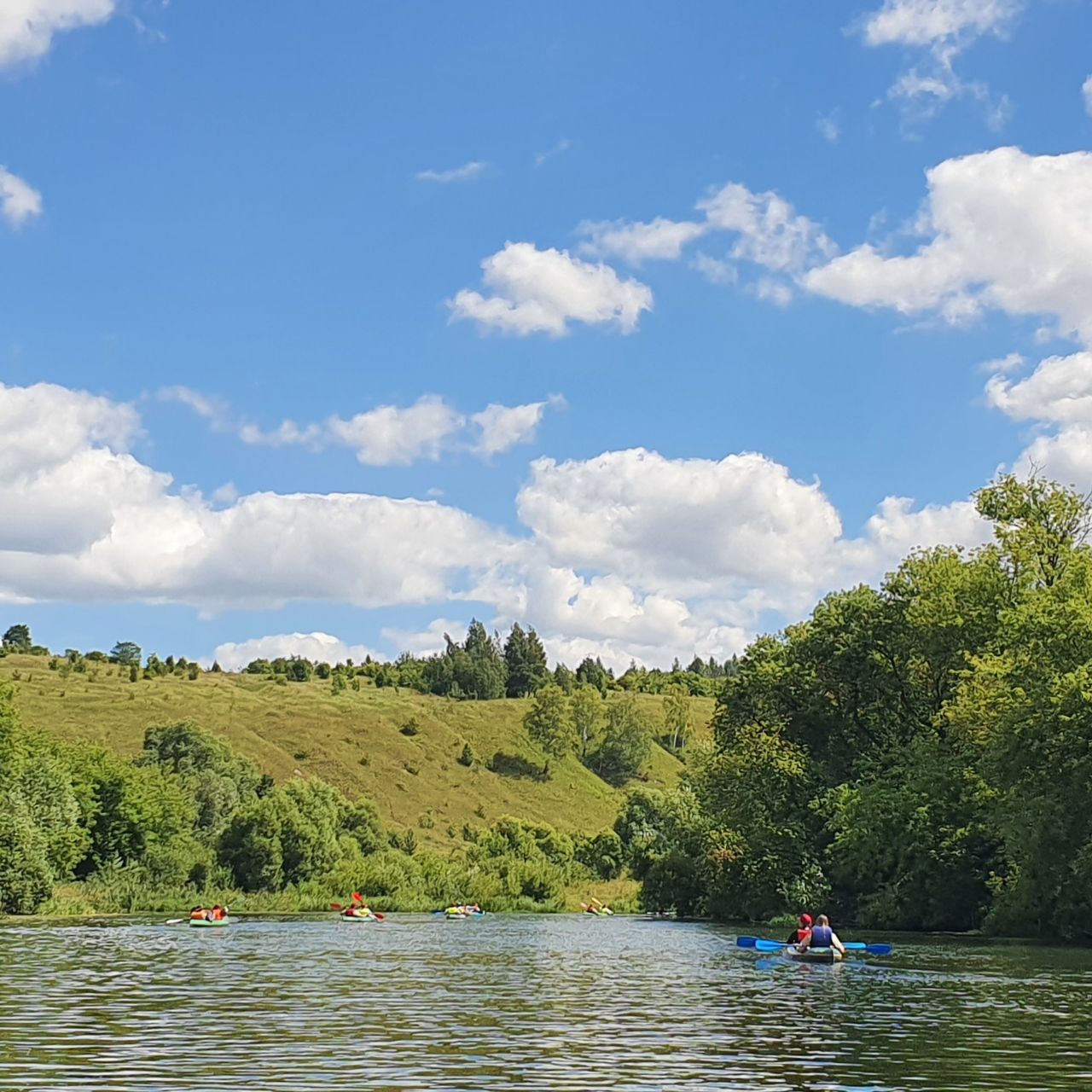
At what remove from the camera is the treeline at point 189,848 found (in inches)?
3223

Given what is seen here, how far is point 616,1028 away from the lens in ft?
87.2

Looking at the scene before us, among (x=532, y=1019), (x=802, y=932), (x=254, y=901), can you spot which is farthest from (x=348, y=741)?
(x=532, y=1019)

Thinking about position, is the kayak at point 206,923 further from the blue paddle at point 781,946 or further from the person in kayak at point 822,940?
the person in kayak at point 822,940

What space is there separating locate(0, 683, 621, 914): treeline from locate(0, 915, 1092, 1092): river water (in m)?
31.2

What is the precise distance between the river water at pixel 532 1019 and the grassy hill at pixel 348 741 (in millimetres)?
102458

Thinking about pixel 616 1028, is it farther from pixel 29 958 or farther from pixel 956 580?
pixel 956 580

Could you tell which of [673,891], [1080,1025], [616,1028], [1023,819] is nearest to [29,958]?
[616,1028]

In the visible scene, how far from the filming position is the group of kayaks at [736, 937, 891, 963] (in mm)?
45000

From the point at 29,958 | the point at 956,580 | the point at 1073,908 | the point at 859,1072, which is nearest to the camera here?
the point at 859,1072

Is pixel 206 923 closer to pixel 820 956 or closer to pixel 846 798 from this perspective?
pixel 846 798

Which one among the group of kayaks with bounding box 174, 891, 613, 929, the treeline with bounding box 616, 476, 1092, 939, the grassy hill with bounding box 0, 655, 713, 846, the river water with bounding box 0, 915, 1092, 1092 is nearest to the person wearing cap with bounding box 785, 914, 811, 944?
the river water with bounding box 0, 915, 1092, 1092

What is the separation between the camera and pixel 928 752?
68812 mm

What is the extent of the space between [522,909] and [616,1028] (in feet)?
285

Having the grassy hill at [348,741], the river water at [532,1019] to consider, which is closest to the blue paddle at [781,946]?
the river water at [532,1019]
